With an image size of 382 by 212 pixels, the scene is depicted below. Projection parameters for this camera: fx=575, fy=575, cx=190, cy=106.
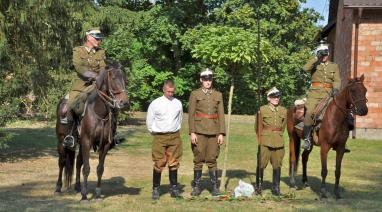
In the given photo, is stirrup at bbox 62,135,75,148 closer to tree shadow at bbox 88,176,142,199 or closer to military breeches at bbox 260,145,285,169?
tree shadow at bbox 88,176,142,199

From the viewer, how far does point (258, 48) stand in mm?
11359

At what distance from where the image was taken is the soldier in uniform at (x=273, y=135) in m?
11.1

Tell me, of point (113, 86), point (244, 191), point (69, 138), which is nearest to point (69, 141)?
point (69, 138)

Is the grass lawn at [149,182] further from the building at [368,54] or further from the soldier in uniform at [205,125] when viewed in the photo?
the building at [368,54]

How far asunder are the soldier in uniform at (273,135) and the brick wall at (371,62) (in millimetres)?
13648

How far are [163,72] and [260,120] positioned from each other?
36029 mm

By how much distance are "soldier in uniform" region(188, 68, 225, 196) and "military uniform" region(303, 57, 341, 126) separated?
1.99 m

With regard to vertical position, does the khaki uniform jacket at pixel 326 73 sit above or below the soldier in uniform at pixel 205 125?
above

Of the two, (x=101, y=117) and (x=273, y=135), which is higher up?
(x=101, y=117)

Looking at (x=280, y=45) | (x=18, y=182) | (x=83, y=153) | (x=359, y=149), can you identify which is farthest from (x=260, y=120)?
(x=280, y=45)

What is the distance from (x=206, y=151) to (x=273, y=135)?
4.38 ft

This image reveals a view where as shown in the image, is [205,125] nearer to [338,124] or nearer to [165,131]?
[165,131]

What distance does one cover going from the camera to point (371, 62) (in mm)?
24109

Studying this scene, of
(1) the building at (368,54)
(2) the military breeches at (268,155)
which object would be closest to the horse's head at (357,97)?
(2) the military breeches at (268,155)
